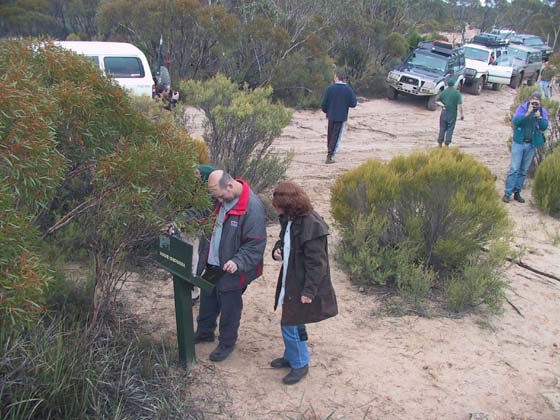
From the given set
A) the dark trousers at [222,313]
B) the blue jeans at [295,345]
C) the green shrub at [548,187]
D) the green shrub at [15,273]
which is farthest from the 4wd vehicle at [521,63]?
the green shrub at [15,273]

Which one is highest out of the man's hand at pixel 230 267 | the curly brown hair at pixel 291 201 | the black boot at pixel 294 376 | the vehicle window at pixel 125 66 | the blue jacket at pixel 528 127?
the curly brown hair at pixel 291 201

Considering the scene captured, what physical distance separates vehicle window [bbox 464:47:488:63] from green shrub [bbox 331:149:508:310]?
59.2ft

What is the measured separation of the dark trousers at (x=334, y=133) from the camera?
10719 millimetres

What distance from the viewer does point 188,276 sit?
3.83 m

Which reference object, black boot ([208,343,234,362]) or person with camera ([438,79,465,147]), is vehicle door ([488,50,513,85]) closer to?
person with camera ([438,79,465,147])

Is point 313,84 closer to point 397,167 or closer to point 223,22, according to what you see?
point 223,22

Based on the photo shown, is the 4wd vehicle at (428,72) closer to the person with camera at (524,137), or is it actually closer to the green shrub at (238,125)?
the person with camera at (524,137)

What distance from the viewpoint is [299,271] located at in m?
4.07

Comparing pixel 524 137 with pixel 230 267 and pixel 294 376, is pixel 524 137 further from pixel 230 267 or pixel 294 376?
pixel 230 267

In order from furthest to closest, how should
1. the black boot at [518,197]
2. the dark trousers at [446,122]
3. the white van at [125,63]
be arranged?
the white van at [125,63], the dark trousers at [446,122], the black boot at [518,197]

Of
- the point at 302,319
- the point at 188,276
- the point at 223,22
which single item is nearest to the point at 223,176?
the point at 188,276

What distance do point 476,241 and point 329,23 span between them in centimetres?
1704

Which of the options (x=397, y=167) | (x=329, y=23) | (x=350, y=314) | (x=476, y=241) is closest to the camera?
(x=350, y=314)

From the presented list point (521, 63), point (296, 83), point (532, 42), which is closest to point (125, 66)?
point (296, 83)
